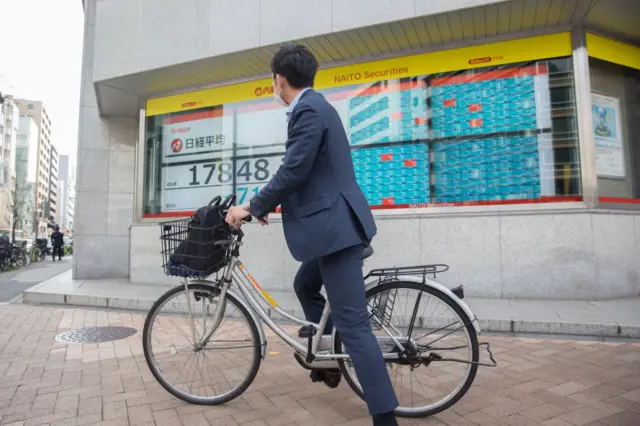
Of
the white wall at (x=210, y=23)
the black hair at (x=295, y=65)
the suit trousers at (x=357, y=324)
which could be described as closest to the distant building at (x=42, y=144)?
the white wall at (x=210, y=23)

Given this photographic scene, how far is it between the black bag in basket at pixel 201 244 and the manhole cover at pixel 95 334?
8.63 ft

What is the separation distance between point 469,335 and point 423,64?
18.7ft

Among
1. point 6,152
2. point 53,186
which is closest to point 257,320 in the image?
point 6,152

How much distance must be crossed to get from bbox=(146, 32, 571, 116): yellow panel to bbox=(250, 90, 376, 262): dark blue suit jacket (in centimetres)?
542

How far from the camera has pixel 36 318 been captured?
575 centimetres

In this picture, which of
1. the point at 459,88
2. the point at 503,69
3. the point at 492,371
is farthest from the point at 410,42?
the point at 492,371

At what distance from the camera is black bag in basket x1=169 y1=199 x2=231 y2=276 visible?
2.50 metres

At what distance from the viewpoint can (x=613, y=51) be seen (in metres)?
6.65

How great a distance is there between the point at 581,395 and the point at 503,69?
5.32 metres

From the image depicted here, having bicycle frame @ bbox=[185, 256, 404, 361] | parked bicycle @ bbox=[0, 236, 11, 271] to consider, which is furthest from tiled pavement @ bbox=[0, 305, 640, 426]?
parked bicycle @ bbox=[0, 236, 11, 271]

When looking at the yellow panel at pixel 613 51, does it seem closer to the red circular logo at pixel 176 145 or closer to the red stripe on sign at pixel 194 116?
the red stripe on sign at pixel 194 116

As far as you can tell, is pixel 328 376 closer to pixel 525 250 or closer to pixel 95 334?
pixel 95 334

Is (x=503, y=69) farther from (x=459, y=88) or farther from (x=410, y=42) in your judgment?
(x=410, y=42)

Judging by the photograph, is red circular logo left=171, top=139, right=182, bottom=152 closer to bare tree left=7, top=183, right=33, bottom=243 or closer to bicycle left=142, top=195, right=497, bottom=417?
bicycle left=142, top=195, right=497, bottom=417
